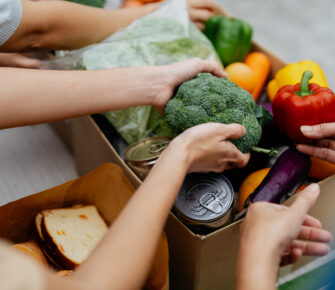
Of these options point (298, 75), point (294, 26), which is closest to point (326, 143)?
point (298, 75)

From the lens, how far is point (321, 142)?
0.94m

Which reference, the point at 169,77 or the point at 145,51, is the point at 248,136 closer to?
the point at 169,77

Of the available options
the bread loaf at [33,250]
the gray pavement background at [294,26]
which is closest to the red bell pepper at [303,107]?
the bread loaf at [33,250]

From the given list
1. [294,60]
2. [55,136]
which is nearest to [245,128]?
[55,136]

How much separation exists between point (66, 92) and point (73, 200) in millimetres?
282

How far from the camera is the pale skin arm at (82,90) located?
814 mm

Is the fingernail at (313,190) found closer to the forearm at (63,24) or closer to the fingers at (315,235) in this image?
the fingers at (315,235)

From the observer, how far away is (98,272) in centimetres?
50

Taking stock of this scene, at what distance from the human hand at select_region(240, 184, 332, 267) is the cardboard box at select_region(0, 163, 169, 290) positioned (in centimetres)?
33

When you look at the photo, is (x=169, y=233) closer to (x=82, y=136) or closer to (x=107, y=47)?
(x=82, y=136)

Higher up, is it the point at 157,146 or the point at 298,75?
the point at 298,75

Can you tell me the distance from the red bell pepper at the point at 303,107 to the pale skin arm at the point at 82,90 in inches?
7.6

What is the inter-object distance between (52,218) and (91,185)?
0.13m

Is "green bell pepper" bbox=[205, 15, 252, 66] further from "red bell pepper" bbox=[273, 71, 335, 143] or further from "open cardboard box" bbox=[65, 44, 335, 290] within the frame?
"open cardboard box" bbox=[65, 44, 335, 290]
